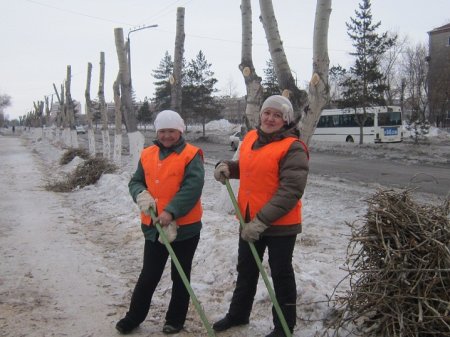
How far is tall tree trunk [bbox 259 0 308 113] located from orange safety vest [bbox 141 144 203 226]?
3.31m

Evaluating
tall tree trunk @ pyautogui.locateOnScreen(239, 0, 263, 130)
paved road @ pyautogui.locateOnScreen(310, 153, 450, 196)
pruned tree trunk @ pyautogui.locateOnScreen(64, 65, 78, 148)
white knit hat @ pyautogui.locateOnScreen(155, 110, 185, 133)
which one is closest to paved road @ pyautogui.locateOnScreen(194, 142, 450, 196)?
paved road @ pyautogui.locateOnScreen(310, 153, 450, 196)

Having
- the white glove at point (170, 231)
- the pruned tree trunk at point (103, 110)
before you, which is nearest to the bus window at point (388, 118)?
the pruned tree trunk at point (103, 110)

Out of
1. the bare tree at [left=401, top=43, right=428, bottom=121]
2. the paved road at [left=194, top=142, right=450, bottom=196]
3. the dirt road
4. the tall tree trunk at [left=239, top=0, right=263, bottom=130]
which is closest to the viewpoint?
the dirt road

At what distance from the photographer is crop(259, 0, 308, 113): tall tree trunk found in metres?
6.63

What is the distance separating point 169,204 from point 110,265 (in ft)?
7.99

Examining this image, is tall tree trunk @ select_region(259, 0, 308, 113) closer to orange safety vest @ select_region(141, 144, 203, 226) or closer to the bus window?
orange safety vest @ select_region(141, 144, 203, 226)

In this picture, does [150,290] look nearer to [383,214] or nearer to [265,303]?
[265,303]

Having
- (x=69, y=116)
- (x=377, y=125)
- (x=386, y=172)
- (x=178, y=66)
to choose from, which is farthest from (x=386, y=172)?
(x=69, y=116)

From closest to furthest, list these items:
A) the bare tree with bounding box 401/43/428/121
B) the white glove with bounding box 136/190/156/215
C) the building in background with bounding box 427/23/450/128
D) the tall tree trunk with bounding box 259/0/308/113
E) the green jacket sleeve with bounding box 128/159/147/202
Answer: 1. the white glove with bounding box 136/190/156/215
2. the green jacket sleeve with bounding box 128/159/147/202
3. the tall tree trunk with bounding box 259/0/308/113
4. the building in background with bounding box 427/23/450/128
5. the bare tree with bounding box 401/43/428/121

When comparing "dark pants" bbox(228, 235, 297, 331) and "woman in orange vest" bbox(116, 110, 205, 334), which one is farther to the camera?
"woman in orange vest" bbox(116, 110, 205, 334)

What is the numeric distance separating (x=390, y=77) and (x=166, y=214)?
51.8 metres

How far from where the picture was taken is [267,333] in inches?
143

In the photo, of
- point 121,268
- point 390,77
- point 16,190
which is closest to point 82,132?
point 390,77

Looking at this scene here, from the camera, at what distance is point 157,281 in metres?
3.70
